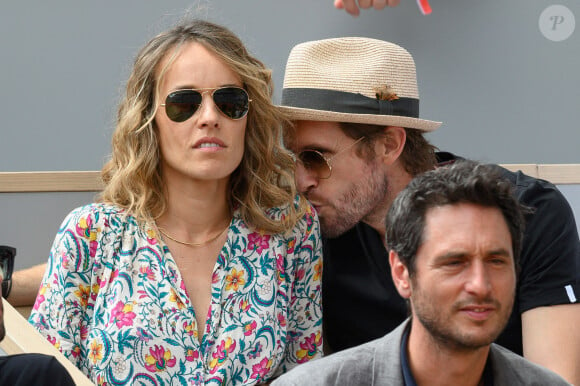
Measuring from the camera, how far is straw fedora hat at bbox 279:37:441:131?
3.36 meters

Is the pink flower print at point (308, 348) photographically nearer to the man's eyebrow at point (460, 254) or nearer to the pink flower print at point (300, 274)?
the pink flower print at point (300, 274)

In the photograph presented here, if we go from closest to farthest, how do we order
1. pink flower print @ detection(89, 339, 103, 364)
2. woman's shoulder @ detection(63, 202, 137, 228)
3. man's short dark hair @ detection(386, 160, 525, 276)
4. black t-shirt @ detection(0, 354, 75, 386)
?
black t-shirt @ detection(0, 354, 75, 386) < man's short dark hair @ detection(386, 160, 525, 276) < pink flower print @ detection(89, 339, 103, 364) < woman's shoulder @ detection(63, 202, 137, 228)

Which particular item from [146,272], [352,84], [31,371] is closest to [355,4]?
[352,84]

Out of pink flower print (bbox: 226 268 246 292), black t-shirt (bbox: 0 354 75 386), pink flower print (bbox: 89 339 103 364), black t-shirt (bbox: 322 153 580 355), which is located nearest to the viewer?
black t-shirt (bbox: 0 354 75 386)

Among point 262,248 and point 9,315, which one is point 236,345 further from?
point 9,315

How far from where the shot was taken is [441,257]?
2.23 m

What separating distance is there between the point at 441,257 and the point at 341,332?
122 centimetres

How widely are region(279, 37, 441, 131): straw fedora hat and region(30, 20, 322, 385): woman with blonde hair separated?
20cm

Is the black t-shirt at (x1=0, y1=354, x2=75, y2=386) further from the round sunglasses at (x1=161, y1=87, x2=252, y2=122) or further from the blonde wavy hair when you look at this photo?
the round sunglasses at (x1=161, y1=87, x2=252, y2=122)

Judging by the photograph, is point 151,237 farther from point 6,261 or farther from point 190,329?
point 6,261

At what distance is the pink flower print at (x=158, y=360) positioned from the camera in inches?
110

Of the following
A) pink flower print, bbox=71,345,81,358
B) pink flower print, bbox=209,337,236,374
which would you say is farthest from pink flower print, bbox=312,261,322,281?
pink flower print, bbox=71,345,81,358

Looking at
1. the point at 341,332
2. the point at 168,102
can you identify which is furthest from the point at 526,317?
the point at 168,102

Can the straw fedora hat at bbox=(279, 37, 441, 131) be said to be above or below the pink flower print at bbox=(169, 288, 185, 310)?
above
